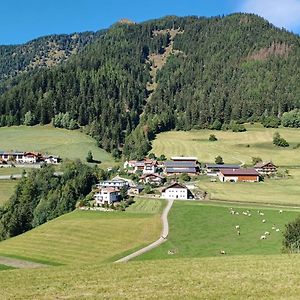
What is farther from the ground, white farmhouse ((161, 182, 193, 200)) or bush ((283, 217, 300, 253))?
bush ((283, 217, 300, 253))

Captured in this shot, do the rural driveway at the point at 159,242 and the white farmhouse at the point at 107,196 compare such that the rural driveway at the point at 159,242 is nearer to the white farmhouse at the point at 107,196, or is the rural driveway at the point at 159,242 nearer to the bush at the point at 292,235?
the white farmhouse at the point at 107,196

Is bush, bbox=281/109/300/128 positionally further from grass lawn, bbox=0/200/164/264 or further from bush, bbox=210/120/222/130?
grass lawn, bbox=0/200/164/264

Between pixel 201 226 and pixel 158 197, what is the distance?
82.5 feet

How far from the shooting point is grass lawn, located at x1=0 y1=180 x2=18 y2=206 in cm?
9849

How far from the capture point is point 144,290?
874 inches

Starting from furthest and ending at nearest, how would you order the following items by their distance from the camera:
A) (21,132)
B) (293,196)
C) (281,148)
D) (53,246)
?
(21,132)
(281,148)
(293,196)
(53,246)

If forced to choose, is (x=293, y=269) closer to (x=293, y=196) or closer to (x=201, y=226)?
(x=201, y=226)

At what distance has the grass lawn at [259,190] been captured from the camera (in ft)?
273

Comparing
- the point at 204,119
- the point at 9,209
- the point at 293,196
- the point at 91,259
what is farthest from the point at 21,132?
the point at 91,259

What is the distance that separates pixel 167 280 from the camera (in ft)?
78.5

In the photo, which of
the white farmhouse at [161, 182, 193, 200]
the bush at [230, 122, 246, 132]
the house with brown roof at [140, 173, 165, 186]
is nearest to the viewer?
the white farmhouse at [161, 182, 193, 200]

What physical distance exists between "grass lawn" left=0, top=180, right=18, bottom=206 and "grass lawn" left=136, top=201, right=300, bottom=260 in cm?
3897

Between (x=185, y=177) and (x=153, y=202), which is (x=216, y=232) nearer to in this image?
(x=153, y=202)

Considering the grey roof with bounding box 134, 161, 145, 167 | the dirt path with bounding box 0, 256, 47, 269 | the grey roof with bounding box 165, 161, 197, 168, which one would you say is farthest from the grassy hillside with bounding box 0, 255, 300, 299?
the grey roof with bounding box 134, 161, 145, 167
